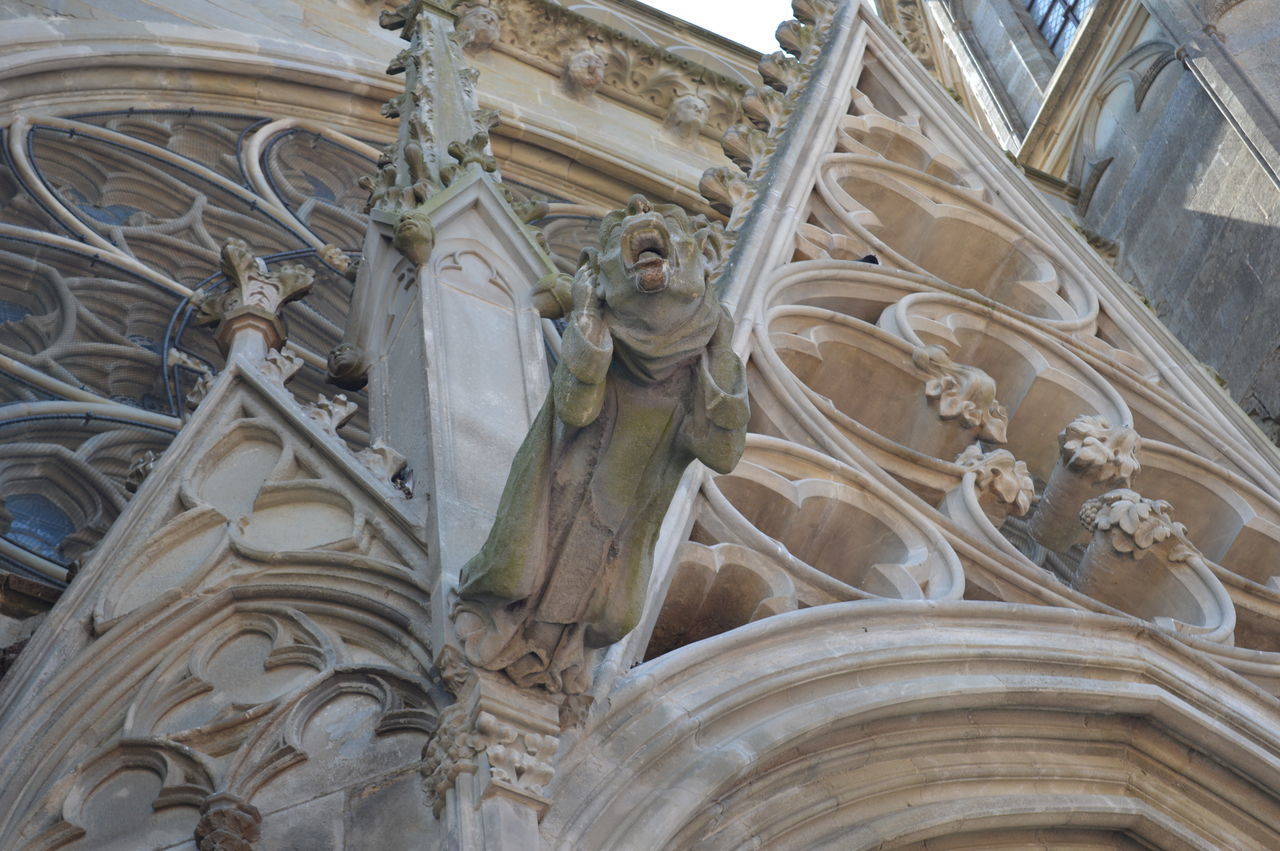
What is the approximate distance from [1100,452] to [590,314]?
347 centimetres

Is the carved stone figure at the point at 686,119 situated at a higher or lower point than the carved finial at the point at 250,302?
higher

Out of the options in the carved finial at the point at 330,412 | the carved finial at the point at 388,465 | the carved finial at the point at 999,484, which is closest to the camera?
the carved finial at the point at 388,465

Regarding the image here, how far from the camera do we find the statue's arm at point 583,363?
161 inches

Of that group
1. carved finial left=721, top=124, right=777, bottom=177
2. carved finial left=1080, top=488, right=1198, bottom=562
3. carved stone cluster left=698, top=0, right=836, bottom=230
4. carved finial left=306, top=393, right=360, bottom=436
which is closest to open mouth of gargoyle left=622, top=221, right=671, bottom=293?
carved finial left=306, top=393, right=360, bottom=436

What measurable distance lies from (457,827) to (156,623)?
3.29 feet

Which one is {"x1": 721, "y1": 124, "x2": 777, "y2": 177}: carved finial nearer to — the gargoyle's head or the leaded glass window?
the gargoyle's head

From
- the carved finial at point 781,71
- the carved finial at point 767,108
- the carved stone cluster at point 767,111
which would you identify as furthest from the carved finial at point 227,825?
the carved finial at point 781,71

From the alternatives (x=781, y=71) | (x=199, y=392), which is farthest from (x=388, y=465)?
(x=781, y=71)

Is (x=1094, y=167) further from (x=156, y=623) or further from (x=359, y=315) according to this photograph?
(x=156, y=623)

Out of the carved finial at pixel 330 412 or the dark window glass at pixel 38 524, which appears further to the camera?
the dark window glass at pixel 38 524

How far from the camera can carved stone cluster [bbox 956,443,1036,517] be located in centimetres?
675

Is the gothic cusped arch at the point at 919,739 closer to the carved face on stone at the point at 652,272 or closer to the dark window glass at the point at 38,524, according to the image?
the carved face on stone at the point at 652,272

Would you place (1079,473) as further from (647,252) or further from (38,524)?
(647,252)

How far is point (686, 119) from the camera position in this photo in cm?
1330
